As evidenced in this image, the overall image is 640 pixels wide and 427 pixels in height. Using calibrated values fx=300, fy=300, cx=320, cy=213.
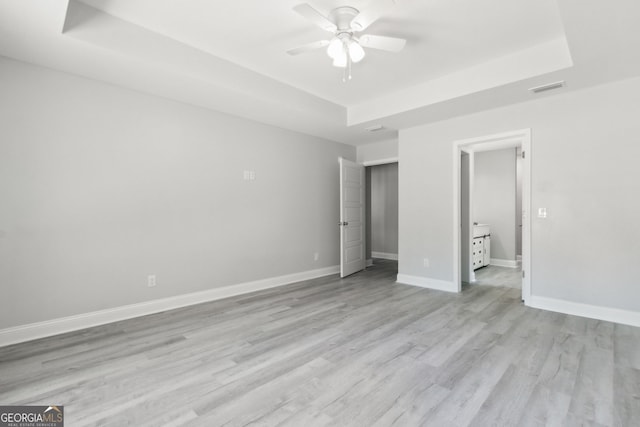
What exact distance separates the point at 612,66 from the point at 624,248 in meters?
1.86

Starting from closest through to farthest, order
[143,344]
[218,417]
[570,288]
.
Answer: [218,417] < [143,344] < [570,288]

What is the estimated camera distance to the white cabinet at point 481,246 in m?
5.78

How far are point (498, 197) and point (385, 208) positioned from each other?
2.59m

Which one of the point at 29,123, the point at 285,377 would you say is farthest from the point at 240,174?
the point at 285,377

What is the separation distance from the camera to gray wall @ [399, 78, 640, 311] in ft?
10.4

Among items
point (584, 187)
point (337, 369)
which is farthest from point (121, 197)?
point (584, 187)

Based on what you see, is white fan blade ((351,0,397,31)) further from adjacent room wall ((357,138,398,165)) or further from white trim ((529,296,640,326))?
white trim ((529,296,640,326))

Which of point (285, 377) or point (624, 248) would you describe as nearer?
point (285, 377)

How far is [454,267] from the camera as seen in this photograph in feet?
14.5

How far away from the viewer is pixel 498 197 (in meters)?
6.65

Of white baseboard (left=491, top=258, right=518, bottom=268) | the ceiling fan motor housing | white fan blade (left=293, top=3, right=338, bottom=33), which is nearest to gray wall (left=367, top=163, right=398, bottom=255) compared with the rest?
white baseboard (left=491, top=258, right=518, bottom=268)

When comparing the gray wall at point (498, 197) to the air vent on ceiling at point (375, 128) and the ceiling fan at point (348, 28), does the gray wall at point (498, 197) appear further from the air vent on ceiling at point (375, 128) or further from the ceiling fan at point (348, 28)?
the ceiling fan at point (348, 28)

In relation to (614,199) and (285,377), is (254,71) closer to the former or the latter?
(285,377)

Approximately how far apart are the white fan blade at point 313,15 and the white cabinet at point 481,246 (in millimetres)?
4764
